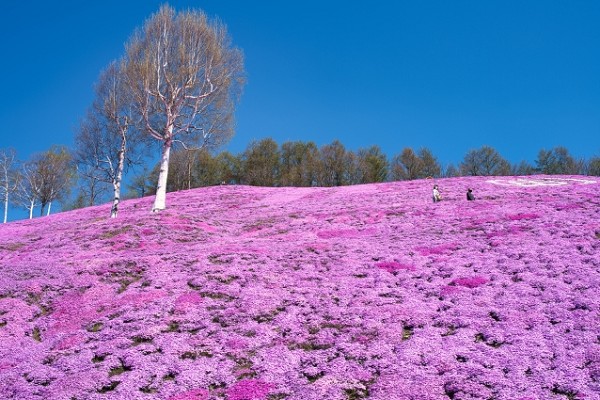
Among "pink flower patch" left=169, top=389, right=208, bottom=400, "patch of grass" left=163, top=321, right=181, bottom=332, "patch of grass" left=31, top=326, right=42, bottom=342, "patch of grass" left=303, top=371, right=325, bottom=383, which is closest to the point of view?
"pink flower patch" left=169, top=389, right=208, bottom=400

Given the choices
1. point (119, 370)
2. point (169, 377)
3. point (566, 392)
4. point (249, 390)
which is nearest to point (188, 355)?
point (169, 377)

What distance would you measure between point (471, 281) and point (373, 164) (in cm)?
7374

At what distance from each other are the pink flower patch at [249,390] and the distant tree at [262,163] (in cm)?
7937

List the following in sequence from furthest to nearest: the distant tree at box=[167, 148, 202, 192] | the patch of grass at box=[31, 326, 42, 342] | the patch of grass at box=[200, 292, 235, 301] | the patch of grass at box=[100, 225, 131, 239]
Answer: the distant tree at box=[167, 148, 202, 192] < the patch of grass at box=[100, 225, 131, 239] < the patch of grass at box=[200, 292, 235, 301] < the patch of grass at box=[31, 326, 42, 342]

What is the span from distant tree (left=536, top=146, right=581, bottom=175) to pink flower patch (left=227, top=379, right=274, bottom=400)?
309 ft

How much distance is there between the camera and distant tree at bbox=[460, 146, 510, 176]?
91250 millimetres

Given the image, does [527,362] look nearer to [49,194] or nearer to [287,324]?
[287,324]

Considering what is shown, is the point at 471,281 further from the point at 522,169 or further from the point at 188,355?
the point at 522,169

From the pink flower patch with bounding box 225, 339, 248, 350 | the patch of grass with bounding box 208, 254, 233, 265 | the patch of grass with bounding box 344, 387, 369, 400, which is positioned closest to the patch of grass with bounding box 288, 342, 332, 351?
the pink flower patch with bounding box 225, 339, 248, 350

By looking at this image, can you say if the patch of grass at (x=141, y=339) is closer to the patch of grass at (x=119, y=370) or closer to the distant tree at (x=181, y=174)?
the patch of grass at (x=119, y=370)

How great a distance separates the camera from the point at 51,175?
65.9 metres

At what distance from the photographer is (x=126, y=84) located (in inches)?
1479

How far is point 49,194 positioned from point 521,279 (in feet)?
218

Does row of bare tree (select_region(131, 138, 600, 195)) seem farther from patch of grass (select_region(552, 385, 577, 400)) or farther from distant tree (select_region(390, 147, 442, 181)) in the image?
patch of grass (select_region(552, 385, 577, 400))
